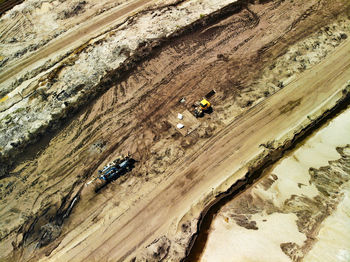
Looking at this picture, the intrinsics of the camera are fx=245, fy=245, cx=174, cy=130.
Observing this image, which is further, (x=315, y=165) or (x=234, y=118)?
(x=234, y=118)

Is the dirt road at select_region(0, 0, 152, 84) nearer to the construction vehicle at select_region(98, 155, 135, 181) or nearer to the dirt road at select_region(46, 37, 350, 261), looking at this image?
the construction vehicle at select_region(98, 155, 135, 181)

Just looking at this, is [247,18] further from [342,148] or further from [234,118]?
[342,148]

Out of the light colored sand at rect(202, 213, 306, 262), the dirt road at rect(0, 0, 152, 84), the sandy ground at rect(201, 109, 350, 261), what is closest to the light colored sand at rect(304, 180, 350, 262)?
the sandy ground at rect(201, 109, 350, 261)

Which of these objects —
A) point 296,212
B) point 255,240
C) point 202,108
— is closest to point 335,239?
point 296,212

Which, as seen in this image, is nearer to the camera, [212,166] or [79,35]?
[212,166]

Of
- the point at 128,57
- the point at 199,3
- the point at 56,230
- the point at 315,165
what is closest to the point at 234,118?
the point at 315,165

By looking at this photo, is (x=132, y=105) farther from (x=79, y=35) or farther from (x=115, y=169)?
(x=79, y=35)

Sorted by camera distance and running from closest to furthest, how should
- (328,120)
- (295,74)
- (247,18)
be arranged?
1. (328,120)
2. (295,74)
3. (247,18)
